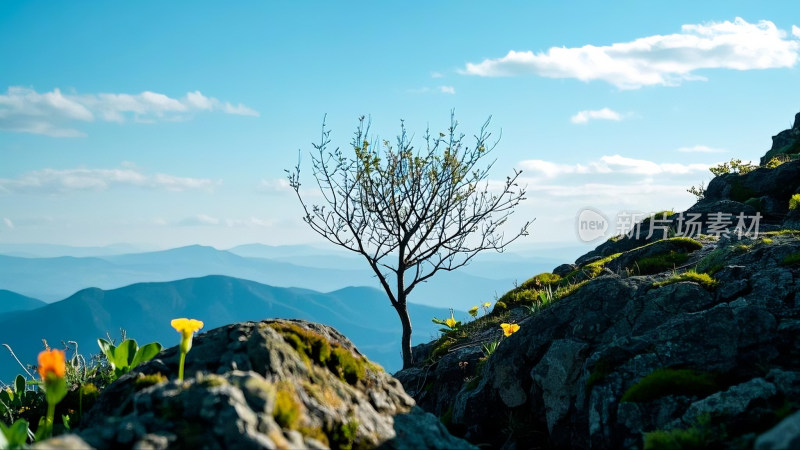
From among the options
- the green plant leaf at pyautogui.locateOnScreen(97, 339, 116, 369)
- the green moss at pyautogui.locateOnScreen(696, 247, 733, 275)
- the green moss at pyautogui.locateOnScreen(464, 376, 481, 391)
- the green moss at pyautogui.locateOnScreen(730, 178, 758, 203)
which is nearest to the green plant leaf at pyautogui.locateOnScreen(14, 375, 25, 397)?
the green plant leaf at pyautogui.locateOnScreen(97, 339, 116, 369)

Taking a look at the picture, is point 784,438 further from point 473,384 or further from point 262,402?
point 473,384

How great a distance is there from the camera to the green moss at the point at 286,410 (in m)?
5.30

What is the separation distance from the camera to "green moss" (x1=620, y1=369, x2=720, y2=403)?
793 centimetres

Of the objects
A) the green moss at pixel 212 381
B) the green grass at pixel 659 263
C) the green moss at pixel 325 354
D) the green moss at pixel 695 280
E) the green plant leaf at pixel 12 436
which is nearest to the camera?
the green moss at pixel 212 381

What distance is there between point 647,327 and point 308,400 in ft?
21.8

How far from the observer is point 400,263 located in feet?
66.0

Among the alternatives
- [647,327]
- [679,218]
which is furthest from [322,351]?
[679,218]

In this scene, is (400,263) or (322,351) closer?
(322,351)

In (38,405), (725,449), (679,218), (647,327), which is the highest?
(679,218)

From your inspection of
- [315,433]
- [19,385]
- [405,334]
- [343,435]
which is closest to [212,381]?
[315,433]

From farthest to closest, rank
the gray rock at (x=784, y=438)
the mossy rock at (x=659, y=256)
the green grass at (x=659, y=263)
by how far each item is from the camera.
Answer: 1. the mossy rock at (x=659, y=256)
2. the green grass at (x=659, y=263)
3. the gray rock at (x=784, y=438)

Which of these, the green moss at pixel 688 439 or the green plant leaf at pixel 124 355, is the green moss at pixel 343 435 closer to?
the green moss at pixel 688 439

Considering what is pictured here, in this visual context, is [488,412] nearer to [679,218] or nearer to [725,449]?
[725,449]

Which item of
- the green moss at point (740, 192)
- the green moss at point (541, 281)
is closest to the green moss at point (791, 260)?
the green moss at point (541, 281)
